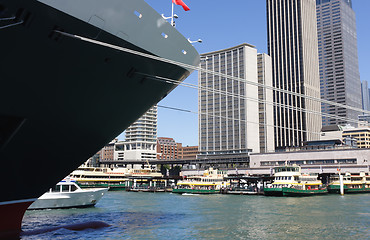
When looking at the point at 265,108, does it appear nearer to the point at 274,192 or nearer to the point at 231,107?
the point at 231,107

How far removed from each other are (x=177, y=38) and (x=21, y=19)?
5.96m

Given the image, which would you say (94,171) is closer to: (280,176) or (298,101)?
(280,176)

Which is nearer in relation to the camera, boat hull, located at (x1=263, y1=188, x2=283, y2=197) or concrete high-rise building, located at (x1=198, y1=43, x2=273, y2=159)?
boat hull, located at (x1=263, y1=188, x2=283, y2=197)

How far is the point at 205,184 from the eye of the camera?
73125mm

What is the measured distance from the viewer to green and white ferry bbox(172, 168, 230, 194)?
7069cm

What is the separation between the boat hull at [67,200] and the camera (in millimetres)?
33438

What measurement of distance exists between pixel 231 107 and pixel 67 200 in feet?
441

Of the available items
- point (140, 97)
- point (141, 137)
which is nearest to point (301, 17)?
point (141, 137)

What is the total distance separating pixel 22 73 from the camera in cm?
1144

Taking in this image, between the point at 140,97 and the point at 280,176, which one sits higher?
the point at 140,97

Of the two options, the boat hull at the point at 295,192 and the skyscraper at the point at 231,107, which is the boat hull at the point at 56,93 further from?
the skyscraper at the point at 231,107

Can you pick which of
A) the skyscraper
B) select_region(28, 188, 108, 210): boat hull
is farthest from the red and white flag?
the skyscraper

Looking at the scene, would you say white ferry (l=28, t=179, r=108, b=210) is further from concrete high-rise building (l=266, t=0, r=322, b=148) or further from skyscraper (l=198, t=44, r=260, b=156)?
concrete high-rise building (l=266, t=0, r=322, b=148)

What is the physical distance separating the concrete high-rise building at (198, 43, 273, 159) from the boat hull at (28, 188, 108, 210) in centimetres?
11976
